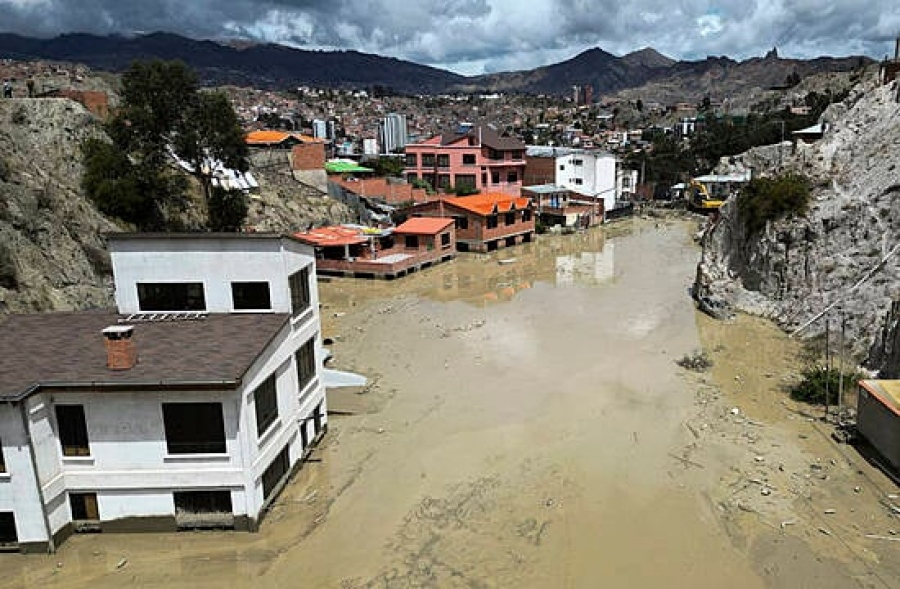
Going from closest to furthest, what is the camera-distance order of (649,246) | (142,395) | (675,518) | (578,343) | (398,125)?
(142,395) → (675,518) → (578,343) → (649,246) → (398,125)

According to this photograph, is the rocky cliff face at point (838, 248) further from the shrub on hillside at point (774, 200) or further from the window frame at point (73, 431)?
the window frame at point (73, 431)

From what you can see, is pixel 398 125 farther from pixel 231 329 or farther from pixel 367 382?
pixel 231 329

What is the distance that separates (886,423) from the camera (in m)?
17.2

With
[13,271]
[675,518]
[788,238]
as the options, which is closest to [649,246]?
[788,238]

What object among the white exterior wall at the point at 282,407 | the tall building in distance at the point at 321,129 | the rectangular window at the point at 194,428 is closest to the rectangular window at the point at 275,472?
the white exterior wall at the point at 282,407

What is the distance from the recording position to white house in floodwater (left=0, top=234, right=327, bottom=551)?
13.5 meters

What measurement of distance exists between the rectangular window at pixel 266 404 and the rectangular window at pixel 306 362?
5.56 feet

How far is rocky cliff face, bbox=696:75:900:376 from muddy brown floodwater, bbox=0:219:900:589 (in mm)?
2534

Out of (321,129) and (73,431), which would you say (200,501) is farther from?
(321,129)

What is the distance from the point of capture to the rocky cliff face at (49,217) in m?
24.1

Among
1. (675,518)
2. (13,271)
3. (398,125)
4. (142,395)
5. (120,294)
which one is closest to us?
(142,395)

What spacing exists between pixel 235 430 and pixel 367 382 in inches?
429

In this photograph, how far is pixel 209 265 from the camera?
54.6 ft


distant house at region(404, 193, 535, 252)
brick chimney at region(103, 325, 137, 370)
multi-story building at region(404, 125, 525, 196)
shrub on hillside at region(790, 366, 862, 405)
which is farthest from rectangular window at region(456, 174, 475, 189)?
brick chimney at region(103, 325, 137, 370)
